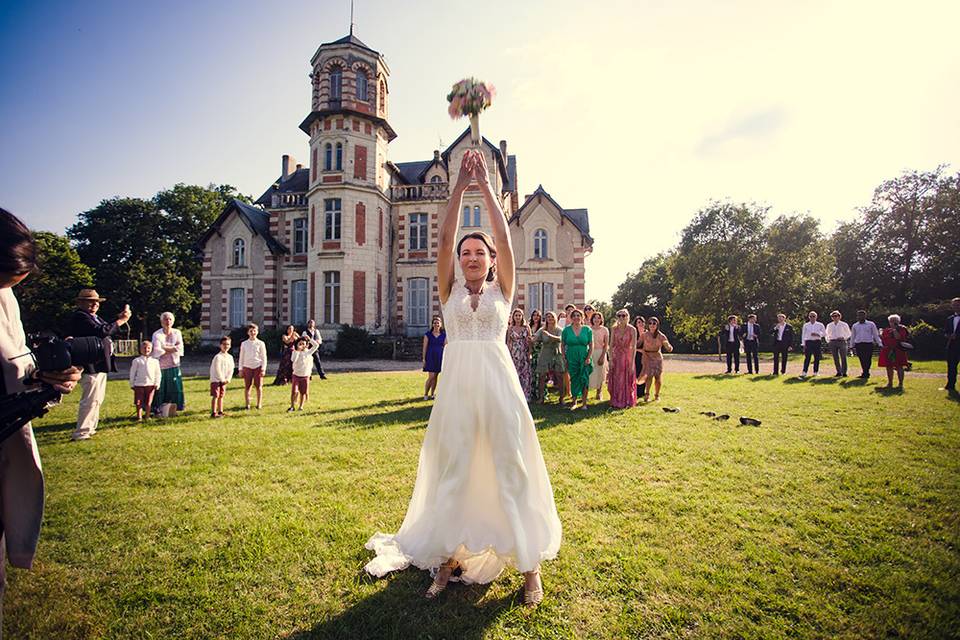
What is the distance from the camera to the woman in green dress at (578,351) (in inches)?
407

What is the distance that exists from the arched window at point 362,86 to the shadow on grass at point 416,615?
96.9 ft

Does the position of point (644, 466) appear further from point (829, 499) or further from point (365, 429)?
point (365, 429)

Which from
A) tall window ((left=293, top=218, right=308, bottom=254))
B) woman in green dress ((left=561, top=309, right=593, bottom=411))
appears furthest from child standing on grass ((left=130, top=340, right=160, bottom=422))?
tall window ((left=293, top=218, right=308, bottom=254))

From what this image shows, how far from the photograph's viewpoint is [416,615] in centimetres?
285

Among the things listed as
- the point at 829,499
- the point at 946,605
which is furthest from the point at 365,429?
the point at 946,605

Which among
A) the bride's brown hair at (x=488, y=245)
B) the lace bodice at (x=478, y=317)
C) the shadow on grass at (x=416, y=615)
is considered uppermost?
the bride's brown hair at (x=488, y=245)

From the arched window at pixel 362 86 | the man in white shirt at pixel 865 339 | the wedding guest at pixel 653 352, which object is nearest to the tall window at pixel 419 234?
the arched window at pixel 362 86

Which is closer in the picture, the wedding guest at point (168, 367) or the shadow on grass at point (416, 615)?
the shadow on grass at point (416, 615)

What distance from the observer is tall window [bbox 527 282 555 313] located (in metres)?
Answer: 29.6

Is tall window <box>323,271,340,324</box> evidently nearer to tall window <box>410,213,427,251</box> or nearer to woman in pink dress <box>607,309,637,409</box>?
tall window <box>410,213,427,251</box>

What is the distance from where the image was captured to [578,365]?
10438 millimetres

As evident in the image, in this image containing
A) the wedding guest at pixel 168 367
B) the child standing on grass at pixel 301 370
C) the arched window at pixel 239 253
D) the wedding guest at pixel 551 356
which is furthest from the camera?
the arched window at pixel 239 253

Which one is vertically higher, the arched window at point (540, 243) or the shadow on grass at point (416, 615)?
the arched window at point (540, 243)

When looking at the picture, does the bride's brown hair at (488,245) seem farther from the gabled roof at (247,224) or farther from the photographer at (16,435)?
the gabled roof at (247,224)
